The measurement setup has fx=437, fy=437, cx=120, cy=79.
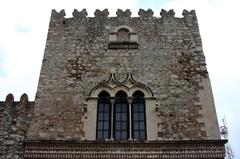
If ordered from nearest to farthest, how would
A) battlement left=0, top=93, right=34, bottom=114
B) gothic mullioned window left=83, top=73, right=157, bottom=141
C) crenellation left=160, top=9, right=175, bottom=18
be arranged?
1. gothic mullioned window left=83, top=73, right=157, bottom=141
2. battlement left=0, top=93, right=34, bottom=114
3. crenellation left=160, top=9, right=175, bottom=18

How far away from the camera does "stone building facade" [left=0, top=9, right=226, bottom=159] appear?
45.4ft

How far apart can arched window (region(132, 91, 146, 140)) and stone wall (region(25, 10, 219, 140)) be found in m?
0.49

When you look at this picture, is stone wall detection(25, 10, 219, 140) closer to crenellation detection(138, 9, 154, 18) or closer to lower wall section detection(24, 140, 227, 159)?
crenellation detection(138, 9, 154, 18)

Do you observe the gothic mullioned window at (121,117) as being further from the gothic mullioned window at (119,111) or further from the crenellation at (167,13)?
the crenellation at (167,13)

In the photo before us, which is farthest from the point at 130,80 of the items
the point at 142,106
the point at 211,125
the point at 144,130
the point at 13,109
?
the point at 13,109

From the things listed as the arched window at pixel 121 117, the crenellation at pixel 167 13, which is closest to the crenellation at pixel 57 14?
the crenellation at pixel 167 13

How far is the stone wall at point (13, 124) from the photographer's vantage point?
14.5 metres

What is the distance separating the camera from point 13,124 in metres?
15.2

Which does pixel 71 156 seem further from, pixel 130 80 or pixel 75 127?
pixel 130 80

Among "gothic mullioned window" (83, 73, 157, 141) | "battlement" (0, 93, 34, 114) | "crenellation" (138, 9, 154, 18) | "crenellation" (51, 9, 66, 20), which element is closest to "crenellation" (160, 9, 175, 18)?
"crenellation" (138, 9, 154, 18)

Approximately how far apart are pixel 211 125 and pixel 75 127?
4497mm

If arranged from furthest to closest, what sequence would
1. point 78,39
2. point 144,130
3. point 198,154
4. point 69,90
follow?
point 78,39 → point 69,90 → point 144,130 → point 198,154

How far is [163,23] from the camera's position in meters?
17.8

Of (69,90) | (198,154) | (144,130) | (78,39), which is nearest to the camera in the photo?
(198,154)
